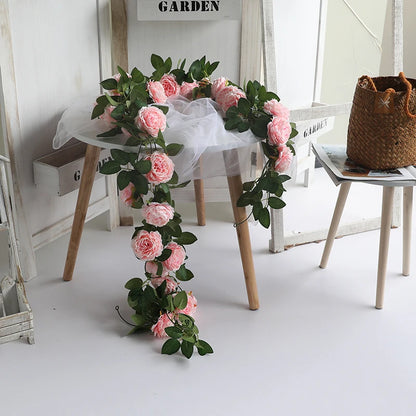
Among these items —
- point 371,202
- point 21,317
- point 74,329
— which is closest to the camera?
point 21,317

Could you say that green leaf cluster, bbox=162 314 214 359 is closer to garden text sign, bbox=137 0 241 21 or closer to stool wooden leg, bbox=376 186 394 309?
stool wooden leg, bbox=376 186 394 309

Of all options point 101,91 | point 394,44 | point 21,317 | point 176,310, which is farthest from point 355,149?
point 21,317

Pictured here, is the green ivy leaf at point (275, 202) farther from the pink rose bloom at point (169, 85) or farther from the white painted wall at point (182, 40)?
the white painted wall at point (182, 40)

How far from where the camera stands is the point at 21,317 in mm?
1716

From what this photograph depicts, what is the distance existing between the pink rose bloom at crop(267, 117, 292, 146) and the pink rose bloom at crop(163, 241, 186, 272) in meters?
0.43

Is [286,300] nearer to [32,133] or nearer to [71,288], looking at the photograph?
[71,288]

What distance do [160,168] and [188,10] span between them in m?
0.90

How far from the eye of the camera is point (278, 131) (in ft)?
5.64

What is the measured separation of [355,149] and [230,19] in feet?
2.34

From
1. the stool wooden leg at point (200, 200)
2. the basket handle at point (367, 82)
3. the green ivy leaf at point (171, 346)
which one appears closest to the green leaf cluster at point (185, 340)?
the green ivy leaf at point (171, 346)

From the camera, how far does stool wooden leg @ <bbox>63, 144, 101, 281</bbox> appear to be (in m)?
1.96

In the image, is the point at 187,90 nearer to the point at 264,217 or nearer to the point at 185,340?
the point at 264,217

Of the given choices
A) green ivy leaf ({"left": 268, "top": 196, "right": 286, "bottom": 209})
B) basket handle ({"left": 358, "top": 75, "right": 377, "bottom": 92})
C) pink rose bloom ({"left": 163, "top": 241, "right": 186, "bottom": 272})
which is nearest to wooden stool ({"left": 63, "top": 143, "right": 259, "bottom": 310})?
green ivy leaf ({"left": 268, "top": 196, "right": 286, "bottom": 209})

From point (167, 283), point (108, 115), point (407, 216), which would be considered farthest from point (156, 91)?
point (407, 216)
